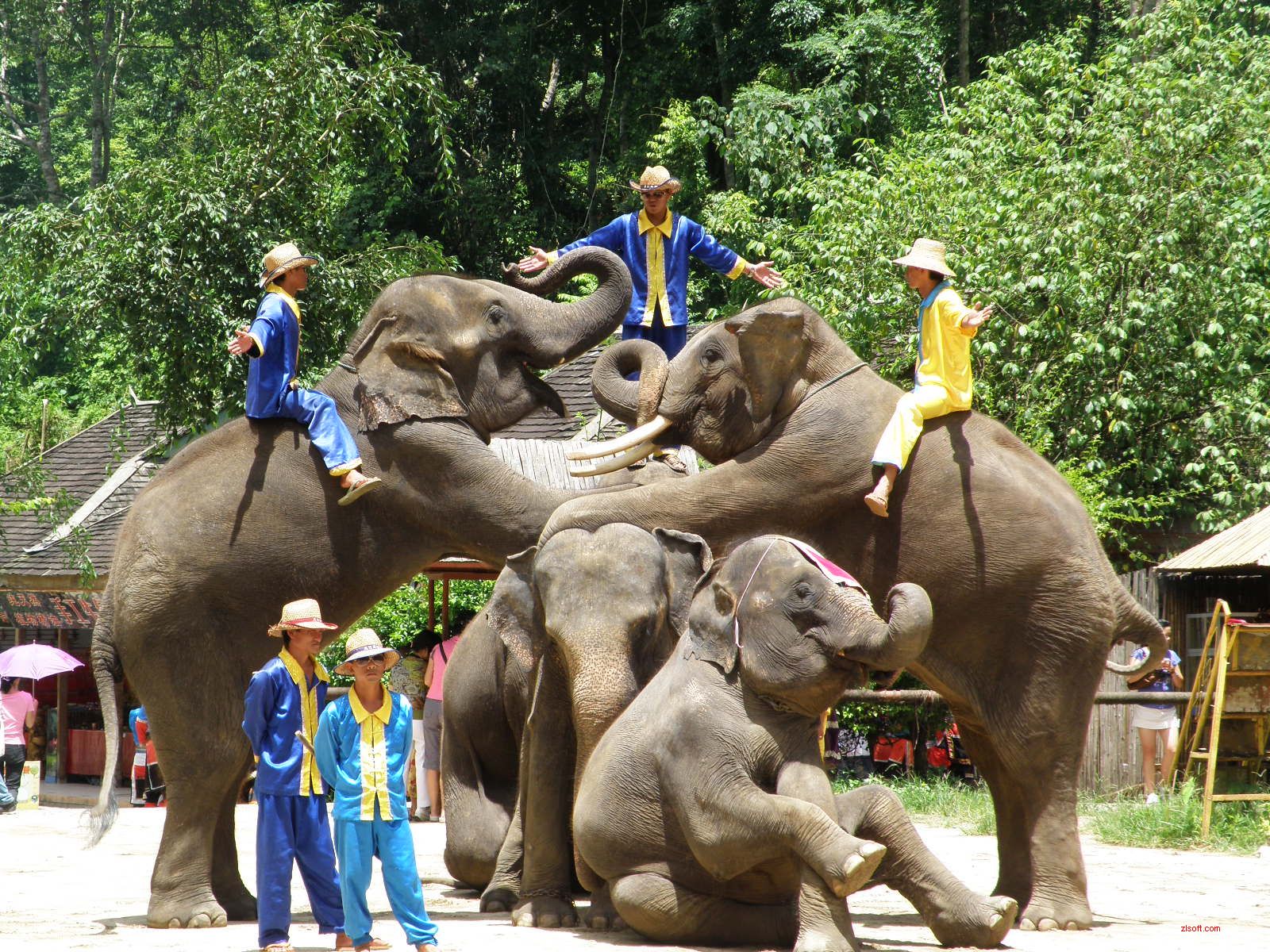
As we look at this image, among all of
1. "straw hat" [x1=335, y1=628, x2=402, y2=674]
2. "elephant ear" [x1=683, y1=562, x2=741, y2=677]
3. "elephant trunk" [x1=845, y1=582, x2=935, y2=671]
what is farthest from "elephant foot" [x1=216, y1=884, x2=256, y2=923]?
"elephant trunk" [x1=845, y1=582, x2=935, y2=671]

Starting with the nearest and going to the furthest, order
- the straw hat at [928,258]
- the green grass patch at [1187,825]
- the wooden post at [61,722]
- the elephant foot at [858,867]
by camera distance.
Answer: the elephant foot at [858,867], the straw hat at [928,258], the green grass patch at [1187,825], the wooden post at [61,722]

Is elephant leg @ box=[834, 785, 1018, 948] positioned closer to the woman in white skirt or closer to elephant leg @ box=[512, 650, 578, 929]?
elephant leg @ box=[512, 650, 578, 929]

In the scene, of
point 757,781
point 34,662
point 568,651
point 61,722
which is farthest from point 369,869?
point 61,722

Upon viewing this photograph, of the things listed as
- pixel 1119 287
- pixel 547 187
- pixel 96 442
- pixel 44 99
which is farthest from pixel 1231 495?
pixel 44 99

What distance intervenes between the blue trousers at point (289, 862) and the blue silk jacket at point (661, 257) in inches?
139

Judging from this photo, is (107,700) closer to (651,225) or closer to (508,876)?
(508,876)

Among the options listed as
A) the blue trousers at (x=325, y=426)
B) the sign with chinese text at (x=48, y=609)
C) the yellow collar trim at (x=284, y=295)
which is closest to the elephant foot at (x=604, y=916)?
the blue trousers at (x=325, y=426)

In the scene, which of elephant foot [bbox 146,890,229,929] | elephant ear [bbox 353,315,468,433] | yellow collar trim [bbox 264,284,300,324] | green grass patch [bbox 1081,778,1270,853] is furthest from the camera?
green grass patch [bbox 1081,778,1270,853]

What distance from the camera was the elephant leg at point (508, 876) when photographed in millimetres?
7930

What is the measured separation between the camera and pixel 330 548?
318 inches

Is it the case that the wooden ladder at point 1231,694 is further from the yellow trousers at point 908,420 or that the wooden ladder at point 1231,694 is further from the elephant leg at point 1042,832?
the yellow trousers at point 908,420

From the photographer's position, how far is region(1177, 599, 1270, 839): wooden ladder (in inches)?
458

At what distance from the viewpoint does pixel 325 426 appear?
8.07m

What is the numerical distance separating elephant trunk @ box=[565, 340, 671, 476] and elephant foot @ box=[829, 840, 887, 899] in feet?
9.10
